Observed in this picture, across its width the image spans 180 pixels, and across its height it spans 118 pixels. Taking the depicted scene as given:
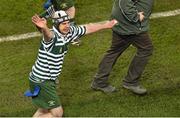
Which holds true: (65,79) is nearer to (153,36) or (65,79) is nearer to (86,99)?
(86,99)

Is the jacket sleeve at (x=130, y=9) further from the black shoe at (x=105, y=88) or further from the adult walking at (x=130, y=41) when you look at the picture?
the black shoe at (x=105, y=88)

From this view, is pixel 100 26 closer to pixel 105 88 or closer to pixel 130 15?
pixel 130 15

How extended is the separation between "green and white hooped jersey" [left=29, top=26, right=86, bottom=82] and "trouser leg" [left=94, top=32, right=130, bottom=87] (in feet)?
3.60

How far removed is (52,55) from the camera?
7930 millimetres

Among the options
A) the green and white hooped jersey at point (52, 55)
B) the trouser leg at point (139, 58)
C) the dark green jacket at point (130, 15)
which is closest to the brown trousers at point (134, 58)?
the trouser leg at point (139, 58)

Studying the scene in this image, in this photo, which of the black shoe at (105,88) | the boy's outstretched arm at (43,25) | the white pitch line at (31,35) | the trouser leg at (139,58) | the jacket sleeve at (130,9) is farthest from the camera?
the white pitch line at (31,35)

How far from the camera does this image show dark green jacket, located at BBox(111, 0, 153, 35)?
873 cm

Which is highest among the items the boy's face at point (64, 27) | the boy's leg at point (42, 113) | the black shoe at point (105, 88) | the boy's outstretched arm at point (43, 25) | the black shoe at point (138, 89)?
the boy's outstretched arm at point (43, 25)

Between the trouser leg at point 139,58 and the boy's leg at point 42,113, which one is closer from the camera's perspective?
the boy's leg at point 42,113

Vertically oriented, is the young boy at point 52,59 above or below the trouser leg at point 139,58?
above

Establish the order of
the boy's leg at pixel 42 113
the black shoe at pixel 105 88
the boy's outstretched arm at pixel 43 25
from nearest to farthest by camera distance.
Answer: the boy's outstretched arm at pixel 43 25 < the boy's leg at pixel 42 113 < the black shoe at pixel 105 88

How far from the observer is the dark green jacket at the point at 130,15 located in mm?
8734

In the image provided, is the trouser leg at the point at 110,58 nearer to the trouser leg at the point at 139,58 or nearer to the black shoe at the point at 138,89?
the trouser leg at the point at 139,58

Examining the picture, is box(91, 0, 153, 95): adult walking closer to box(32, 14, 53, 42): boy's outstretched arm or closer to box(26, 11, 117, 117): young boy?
box(26, 11, 117, 117): young boy
